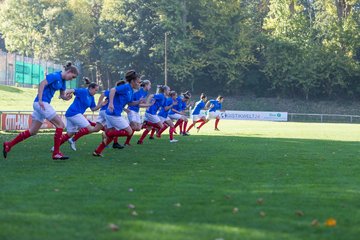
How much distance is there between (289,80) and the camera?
244 feet

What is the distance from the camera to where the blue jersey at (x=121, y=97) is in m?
16.0

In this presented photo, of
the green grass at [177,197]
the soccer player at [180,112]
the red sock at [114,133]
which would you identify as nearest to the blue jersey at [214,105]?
the soccer player at [180,112]

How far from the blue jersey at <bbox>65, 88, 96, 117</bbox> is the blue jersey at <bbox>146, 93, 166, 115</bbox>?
635 cm

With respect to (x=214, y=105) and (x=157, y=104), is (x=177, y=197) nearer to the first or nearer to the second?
(x=157, y=104)

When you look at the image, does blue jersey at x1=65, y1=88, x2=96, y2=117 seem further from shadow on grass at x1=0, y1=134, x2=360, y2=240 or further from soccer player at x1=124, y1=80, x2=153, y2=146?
soccer player at x1=124, y1=80, x2=153, y2=146

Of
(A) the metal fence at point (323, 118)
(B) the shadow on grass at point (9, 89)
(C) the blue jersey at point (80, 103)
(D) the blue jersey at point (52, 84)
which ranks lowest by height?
(A) the metal fence at point (323, 118)

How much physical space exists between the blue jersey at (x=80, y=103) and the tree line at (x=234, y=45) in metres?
56.1

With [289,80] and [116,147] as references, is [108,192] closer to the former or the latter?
[116,147]

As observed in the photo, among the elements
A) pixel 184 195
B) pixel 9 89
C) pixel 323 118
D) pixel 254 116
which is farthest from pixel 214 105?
pixel 9 89

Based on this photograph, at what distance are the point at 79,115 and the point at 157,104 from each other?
751 cm

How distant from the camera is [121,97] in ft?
53.4

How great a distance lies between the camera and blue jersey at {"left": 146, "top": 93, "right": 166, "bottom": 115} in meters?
23.6

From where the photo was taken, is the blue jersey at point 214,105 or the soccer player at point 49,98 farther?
the blue jersey at point 214,105

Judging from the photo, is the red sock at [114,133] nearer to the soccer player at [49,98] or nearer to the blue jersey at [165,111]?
the soccer player at [49,98]
